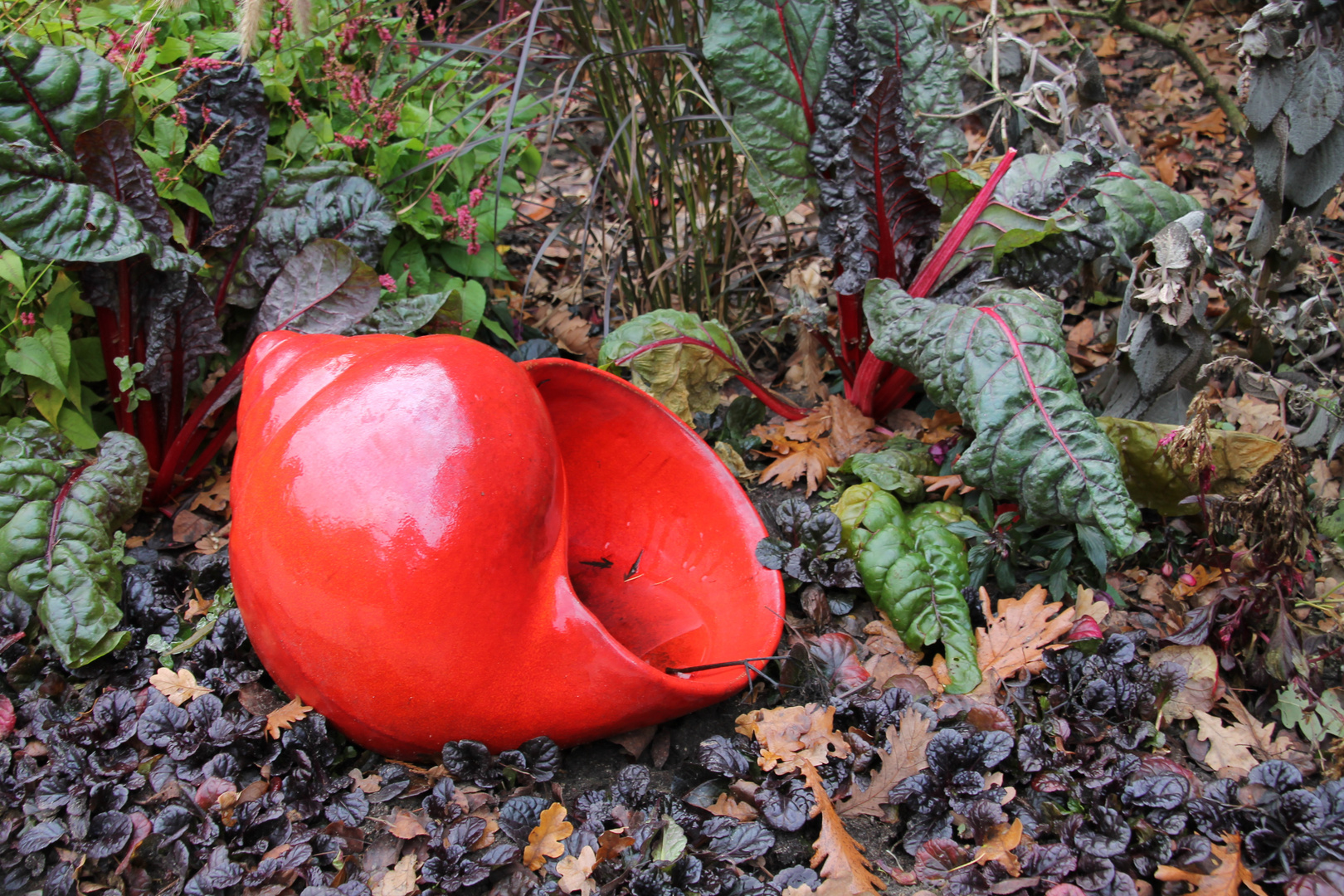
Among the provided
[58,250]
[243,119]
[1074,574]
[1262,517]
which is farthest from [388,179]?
[1262,517]

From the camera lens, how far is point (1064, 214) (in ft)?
7.22

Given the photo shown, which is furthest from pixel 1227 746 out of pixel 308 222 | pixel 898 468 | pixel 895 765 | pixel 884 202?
pixel 308 222

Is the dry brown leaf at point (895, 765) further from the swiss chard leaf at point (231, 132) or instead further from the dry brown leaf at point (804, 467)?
the swiss chard leaf at point (231, 132)

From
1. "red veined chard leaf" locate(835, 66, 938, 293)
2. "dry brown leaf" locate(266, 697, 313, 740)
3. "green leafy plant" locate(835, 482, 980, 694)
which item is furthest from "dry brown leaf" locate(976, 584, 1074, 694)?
"dry brown leaf" locate(266, 697, 313, 740)

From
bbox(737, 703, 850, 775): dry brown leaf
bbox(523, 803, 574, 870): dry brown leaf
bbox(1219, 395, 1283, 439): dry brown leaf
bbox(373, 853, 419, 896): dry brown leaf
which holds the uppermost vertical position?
bbox(1219, 395, 1283, 439): dry brown leaf

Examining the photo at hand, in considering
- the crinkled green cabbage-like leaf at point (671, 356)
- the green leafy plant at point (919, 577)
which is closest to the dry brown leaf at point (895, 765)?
the green leafy plant at point (919, 577)

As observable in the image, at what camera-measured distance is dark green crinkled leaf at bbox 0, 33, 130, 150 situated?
1878 millimetres

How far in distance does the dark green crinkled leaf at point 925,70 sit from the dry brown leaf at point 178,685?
2174mm

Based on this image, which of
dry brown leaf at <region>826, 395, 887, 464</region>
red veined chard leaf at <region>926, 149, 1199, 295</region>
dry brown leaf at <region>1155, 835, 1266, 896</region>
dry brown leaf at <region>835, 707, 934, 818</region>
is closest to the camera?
dry brown leaf at <region>1155, 835, 1266, 896</region>

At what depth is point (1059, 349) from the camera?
1.94 metres

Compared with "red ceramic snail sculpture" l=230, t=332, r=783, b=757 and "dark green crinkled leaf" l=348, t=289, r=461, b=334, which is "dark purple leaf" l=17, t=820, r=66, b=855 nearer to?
"red ceramic snail sculpture" l=230, t=332, r=783, b=757

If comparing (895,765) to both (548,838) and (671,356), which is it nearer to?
(548,838)

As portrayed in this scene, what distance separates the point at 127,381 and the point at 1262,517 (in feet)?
8.25

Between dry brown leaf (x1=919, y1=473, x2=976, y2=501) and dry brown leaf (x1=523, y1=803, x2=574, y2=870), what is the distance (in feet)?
3.98
